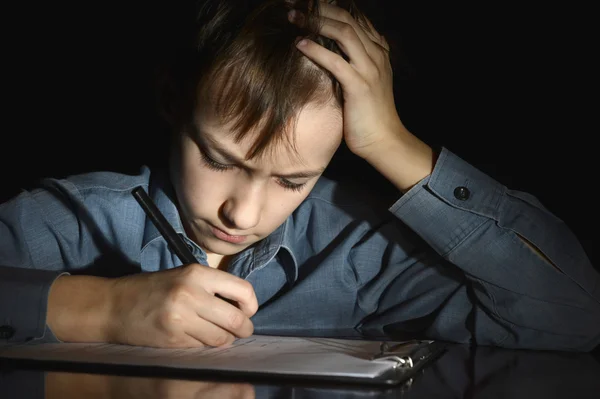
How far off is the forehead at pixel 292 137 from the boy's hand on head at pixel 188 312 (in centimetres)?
21

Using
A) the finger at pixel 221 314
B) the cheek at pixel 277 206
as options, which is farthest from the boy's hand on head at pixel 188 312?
the cheek at pixel 277 206

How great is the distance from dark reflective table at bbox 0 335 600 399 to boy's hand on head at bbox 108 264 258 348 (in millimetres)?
119

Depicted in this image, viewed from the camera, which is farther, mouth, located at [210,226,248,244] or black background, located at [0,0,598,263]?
black background, located at [0,0,598,263]

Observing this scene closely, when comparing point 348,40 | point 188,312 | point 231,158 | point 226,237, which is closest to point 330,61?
point 348,40

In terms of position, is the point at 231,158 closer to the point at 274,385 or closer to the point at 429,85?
the point at 274,385

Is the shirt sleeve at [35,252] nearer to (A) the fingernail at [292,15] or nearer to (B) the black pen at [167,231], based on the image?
(B) the black pen at [167,231]

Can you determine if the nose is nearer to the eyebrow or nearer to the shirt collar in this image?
the eyebrow

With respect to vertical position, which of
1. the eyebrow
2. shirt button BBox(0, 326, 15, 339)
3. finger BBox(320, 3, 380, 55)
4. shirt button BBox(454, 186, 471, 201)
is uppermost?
finger BBox(320, 3, 380, 55)

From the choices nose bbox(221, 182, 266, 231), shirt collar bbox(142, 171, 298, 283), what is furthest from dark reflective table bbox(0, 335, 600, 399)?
shirt collar bbox(142, 171, 298, 283)

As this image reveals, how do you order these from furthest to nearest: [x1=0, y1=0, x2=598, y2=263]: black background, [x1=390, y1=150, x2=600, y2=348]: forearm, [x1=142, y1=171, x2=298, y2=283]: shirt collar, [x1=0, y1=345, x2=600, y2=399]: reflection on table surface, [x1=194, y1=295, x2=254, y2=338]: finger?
[x1=0, y1=0, x2=598, y2=263]: black background → [x1=142, y1=171, x2=298, y2=283]: shirt collar → [x1=390, y1=150, x2=600, y2=348]: forearm → [x1=194, y1=295, x2=254, y2=338]: finger → [x1=0, y1=345, x2=600, y2=399]: reflection on table surface

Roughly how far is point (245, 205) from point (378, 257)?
317mm

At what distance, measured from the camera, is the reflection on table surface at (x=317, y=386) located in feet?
2.35

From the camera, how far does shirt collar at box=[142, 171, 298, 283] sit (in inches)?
50.4

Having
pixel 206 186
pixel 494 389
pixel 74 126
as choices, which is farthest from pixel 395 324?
pixel 74 126
